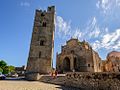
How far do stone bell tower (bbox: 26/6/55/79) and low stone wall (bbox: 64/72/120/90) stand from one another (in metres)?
18.3

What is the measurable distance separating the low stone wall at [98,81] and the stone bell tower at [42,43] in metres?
18.3

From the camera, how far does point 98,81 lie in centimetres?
1347

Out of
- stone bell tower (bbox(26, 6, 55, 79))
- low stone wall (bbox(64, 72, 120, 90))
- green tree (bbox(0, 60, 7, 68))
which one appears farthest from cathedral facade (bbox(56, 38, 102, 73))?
low stone wall (bbox(64, 72, 120, 90))

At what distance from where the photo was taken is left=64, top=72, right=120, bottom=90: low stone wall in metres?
11.6

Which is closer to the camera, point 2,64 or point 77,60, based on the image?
point 77,60

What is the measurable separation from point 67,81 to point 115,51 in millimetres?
53132

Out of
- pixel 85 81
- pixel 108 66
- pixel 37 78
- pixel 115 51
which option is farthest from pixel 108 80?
pixel 115 51

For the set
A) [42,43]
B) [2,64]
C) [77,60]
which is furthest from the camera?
[2,64]

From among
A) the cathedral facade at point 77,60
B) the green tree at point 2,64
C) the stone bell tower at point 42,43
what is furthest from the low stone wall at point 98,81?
the green tree at point 2,64

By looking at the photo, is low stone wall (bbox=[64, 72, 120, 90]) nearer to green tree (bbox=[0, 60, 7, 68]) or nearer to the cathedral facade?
the cathedral facade

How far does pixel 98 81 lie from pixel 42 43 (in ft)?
88.0

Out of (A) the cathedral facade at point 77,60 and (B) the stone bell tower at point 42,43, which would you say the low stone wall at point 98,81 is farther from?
(A) the cathedral facade at point 77,60

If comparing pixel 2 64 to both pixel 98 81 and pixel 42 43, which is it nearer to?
pixel 42 43

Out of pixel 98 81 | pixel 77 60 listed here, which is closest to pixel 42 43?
pixel 77 60
